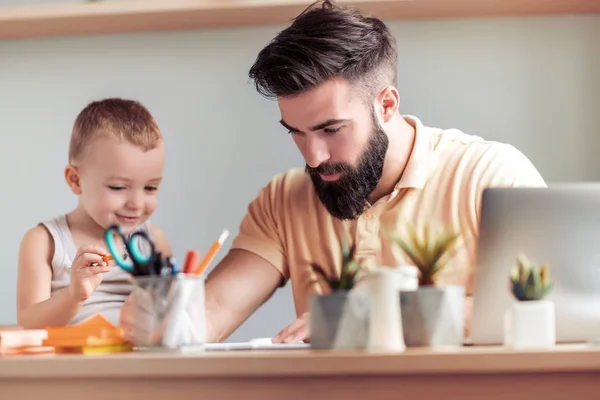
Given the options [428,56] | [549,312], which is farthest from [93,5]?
[549,312]

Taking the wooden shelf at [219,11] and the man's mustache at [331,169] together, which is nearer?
the man's mustache at [331,169]

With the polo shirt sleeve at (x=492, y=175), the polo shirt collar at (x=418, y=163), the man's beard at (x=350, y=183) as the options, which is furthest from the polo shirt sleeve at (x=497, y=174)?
the man's beard at (x=350, y=183)

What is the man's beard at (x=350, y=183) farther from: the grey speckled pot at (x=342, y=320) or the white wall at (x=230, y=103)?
the grey speckled pot at (x=342, y=320)

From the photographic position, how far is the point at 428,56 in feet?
8.70

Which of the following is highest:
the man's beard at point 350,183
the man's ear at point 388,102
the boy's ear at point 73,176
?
the man's ear at point 388,102

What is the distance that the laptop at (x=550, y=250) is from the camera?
114cm

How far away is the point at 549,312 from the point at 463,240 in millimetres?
934

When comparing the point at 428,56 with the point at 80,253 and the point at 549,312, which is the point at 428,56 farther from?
the point at 549,312

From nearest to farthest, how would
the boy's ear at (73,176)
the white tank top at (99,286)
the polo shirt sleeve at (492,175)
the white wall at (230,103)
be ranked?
the polo shirt sleeve at (492,175), the white tank top at (99,286), the boy's ear at (73,176), the white wall at (230,103)

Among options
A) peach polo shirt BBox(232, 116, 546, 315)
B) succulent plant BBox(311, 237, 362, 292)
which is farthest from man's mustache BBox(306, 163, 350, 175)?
succulent plant BBox(311, 237, 362, 292)

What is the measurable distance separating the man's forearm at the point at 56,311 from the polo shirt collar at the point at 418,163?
73 cm

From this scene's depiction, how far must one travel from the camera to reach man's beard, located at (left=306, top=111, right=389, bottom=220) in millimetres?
1948

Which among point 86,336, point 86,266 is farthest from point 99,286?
point 86,336

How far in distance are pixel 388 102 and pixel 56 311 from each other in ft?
2.79
